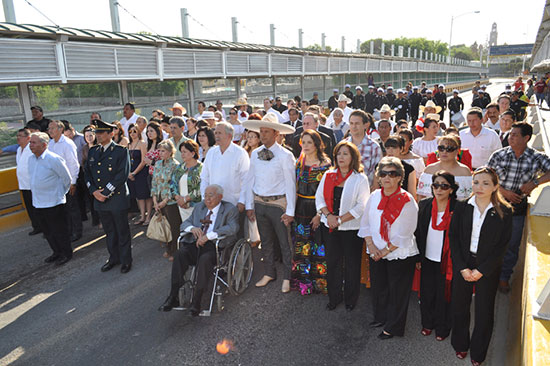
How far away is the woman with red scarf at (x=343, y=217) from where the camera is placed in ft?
13.5

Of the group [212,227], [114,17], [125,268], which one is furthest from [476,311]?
[114,17]

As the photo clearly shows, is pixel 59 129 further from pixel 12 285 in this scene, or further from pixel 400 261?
pixel 400 261

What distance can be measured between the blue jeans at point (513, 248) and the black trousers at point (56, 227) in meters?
5.96

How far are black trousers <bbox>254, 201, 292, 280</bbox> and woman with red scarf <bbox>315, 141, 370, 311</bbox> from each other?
0.61 metres

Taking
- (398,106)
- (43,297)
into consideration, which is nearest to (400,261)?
(43,297)

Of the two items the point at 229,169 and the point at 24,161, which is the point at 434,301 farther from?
the point at 24,161

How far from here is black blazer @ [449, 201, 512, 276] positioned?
3164 mm

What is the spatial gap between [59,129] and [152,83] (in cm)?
481

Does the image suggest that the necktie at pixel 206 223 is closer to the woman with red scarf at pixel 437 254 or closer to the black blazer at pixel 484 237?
the woman with red scarf at pixel 437 254

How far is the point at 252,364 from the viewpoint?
11.7 ft

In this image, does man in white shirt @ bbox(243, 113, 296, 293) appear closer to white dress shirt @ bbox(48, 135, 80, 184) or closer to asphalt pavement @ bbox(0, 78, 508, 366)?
asphalt pavement @ bbox(0, 78, 508, 366)

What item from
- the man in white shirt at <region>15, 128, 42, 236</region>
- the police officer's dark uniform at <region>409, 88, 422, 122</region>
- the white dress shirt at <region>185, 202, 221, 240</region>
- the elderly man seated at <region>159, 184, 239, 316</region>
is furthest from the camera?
the police officer's dark uniform at <region>409, 88, 422, 122</region>

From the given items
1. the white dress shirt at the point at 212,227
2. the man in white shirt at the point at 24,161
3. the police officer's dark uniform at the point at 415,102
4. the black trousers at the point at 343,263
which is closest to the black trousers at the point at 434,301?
the black trousers at the point at 343,263

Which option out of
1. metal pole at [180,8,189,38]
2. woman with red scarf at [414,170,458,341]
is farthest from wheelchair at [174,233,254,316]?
metal pole at [180,8,189,38]
